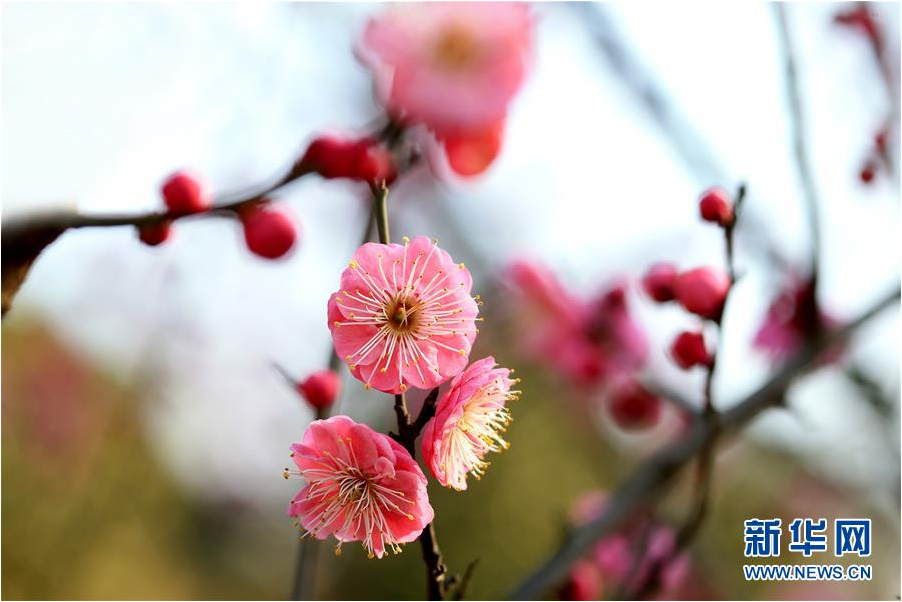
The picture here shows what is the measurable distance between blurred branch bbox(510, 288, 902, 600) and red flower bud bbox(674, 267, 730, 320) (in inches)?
4.9

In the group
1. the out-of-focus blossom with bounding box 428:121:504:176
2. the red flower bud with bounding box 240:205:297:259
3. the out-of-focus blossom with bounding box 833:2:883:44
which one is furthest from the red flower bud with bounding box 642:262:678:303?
the out-of-focus blossom with bounding box 833:2:883:44

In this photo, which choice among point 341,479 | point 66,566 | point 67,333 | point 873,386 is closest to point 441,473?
point 341,479

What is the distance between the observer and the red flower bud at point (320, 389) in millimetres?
598

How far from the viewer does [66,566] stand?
3861 mm

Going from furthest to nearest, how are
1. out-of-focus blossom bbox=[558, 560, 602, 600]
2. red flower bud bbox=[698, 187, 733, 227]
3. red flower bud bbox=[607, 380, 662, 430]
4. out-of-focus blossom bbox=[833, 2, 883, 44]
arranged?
1. out-of-focus blossom bbox=[833, 2, 883, 44]
2. red flower bud bbox=[607, 380, 662, 430]
3. out-of-focus blossom bbox=[558, 560, 602, 600]
4. red flower bud bbox=[698, 187, 733, 227]

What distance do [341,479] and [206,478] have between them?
368 cm

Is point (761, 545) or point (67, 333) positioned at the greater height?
point (67, 333)

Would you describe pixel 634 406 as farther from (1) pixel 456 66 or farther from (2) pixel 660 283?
(1) pixel 456 66

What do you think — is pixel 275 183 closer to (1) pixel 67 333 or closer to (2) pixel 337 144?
(2) pixel 337 144


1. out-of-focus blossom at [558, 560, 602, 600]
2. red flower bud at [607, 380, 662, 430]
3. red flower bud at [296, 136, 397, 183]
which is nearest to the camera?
red flower bud at [296, 136, 397, 183]

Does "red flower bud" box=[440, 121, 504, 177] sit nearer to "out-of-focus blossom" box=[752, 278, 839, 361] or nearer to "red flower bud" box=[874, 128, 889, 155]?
"out-of-focus blossom" box=[752, 278, 839, 361]

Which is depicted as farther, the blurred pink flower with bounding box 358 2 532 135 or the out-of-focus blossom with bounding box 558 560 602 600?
the out-of-focus blossom with bounding box 558 560 602 600

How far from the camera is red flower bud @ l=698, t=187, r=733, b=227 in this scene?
651mm

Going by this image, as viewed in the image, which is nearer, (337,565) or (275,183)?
(275,183)
